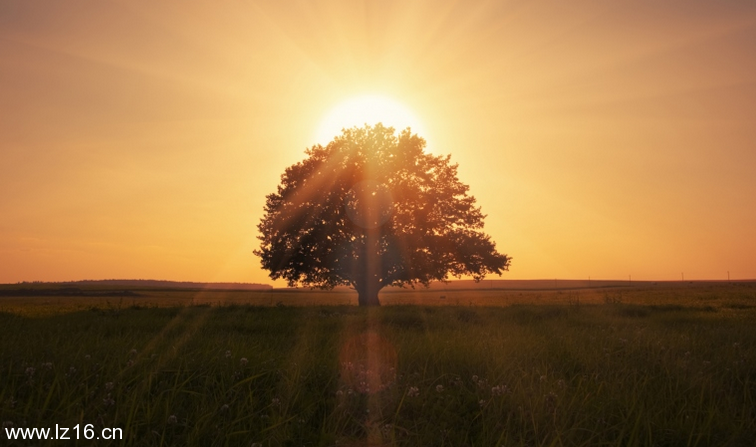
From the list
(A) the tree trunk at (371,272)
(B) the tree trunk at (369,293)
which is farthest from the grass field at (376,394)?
(B) the tree trunk at (369,293)

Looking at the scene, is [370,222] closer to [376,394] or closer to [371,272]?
[371,272]

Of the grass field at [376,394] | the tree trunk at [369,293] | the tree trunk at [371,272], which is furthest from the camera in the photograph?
the tree trunk at [369,293]

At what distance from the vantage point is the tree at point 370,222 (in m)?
32.8

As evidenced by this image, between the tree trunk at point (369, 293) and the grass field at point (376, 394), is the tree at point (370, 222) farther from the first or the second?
the grass field at point (376, 394)

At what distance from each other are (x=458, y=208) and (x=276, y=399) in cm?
3028

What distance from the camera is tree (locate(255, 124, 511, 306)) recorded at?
3281 cm

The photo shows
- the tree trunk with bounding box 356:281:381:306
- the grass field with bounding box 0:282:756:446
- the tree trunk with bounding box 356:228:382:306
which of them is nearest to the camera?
the grass field with bounding box 0:282:756:446

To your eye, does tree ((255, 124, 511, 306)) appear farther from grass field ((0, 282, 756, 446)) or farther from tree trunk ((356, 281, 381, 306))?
grass field ((0, 282, 756, 446))

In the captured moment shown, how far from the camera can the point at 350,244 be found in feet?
109

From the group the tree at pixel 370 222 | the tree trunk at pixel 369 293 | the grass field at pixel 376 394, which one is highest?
the tree at pixel 370 222

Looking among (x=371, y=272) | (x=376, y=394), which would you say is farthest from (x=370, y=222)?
(x=376, y=394)

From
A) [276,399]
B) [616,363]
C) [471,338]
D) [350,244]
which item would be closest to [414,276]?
[350,244]

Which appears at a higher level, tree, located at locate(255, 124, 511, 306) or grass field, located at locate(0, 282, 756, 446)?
tree, located at locate(255, 124, 511, 306)

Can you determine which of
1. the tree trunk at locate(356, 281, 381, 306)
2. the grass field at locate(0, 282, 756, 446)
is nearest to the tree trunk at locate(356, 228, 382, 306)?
the tree trunk at locate(356, 281, 381, 306)
